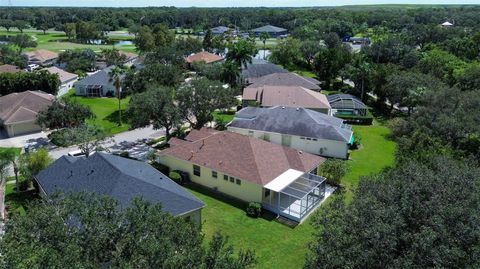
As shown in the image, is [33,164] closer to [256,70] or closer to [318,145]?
[318,145]

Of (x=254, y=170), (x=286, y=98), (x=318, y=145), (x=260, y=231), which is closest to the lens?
(x=260, y=231)

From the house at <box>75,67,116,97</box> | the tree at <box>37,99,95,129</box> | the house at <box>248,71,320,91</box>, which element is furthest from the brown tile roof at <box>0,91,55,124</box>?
the house at <box>248,71,320,91</box>

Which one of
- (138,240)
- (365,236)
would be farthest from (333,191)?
(138,240)

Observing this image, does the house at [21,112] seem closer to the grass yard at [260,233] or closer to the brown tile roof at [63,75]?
the brown tile roof at [63,75]

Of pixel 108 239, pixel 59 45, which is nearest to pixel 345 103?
pixel 108 239

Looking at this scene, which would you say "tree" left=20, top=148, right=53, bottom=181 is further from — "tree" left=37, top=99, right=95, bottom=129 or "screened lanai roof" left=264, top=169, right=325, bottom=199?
"screened lanai roof" left=264, top=169, right=325, bottom=199

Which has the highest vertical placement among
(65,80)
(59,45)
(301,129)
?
(59,45)
